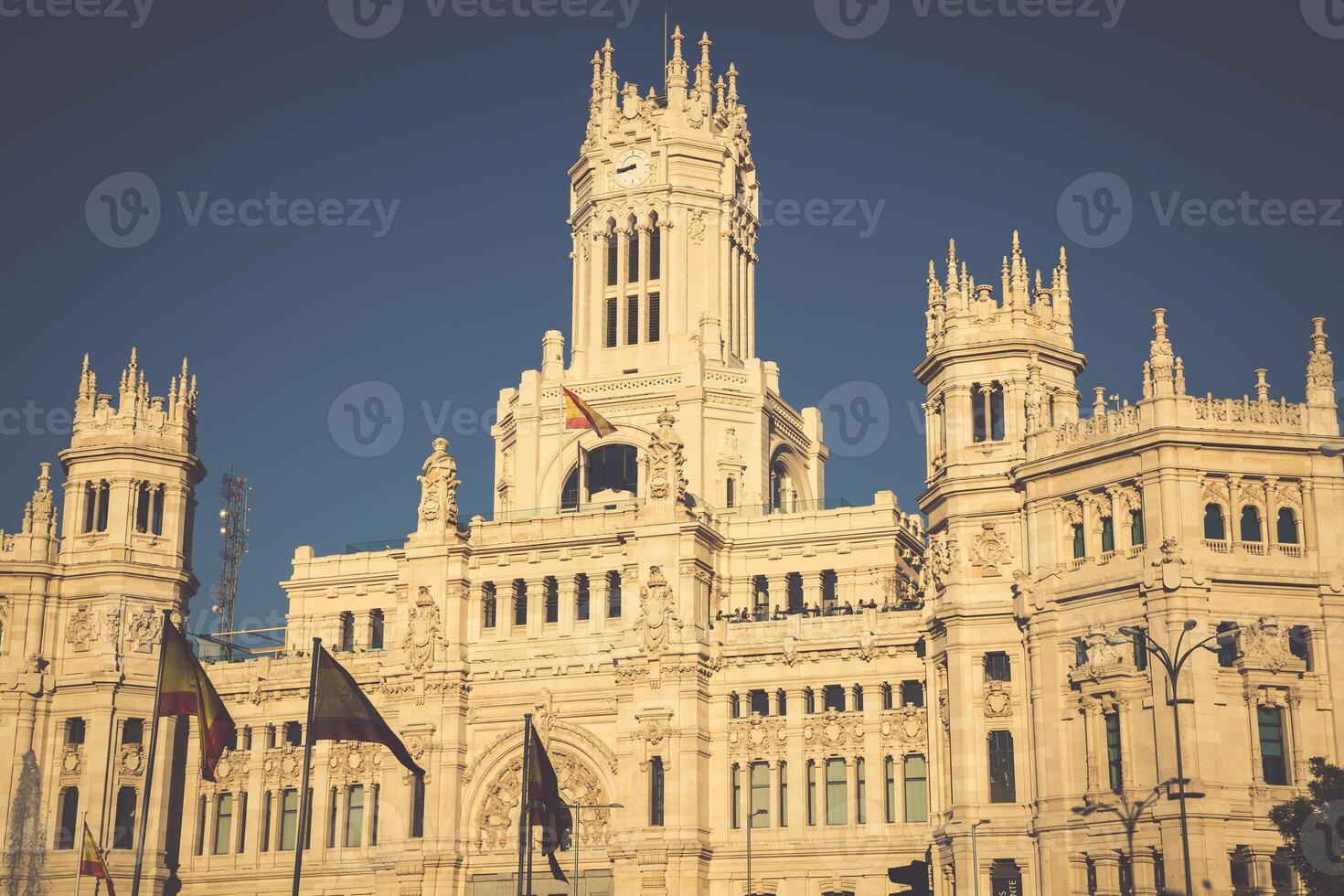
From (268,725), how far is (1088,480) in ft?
154

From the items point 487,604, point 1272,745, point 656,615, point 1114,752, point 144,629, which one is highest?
point 487,604

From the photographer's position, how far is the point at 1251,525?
75.9 meters

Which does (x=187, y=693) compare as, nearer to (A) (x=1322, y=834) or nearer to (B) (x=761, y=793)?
(B) (x=761, y=793)

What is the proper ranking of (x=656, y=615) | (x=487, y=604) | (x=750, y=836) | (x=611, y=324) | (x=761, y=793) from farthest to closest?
(x=611, y=324) → (x=487, y=604) → (x=656, y=615) → (x=761, y=793) → (x=750, y=836)

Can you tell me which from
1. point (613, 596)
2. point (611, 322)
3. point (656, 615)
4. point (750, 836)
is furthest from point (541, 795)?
point (611, 322)

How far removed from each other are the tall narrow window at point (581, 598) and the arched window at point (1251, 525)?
3433 centimetres

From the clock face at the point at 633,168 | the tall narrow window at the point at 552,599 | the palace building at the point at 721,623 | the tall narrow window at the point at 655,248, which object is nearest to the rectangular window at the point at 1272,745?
the palace building at the point at 721,623

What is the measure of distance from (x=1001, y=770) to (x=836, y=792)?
11559 millimetres

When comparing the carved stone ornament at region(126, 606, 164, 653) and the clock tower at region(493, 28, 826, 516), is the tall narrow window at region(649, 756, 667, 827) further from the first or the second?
the carved stone ornament at region(126, 606, 164, 653)

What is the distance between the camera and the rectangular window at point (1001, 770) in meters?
79.4

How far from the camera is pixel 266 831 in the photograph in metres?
99.5

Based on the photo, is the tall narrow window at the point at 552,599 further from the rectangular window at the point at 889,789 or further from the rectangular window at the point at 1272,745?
the rectangular window at the point at 1272,745

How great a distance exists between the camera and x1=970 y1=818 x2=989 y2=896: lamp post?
77.6 meters

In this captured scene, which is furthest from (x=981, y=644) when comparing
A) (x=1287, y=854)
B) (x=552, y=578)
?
(x=552, y=578)
